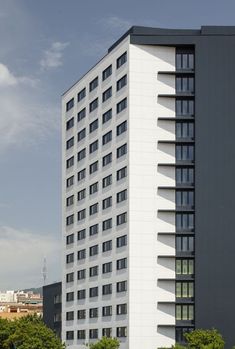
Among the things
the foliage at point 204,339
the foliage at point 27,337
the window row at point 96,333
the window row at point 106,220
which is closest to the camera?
the foliage at point 204,339

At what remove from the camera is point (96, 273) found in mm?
113688

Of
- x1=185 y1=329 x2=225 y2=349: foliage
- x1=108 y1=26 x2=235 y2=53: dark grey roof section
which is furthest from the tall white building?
x1=185 y1=329 x2=225 y2=349: foliage

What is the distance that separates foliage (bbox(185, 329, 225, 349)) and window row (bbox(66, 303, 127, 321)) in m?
11.7

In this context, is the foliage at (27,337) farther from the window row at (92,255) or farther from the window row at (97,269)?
the window row at (92,255)

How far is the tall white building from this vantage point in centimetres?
Result: 10175

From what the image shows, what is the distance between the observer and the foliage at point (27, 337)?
108 m

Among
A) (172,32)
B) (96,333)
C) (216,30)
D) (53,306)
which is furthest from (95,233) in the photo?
(216,30)

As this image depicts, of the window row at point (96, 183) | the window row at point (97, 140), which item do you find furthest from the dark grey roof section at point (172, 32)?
the window row at point (96, 183)

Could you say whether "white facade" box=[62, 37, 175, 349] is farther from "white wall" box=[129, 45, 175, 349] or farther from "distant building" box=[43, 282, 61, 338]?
"distant building" box=[43, 282, 61, 338]

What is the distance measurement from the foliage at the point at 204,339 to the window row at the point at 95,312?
11686 mm

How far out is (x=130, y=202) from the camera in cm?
10344

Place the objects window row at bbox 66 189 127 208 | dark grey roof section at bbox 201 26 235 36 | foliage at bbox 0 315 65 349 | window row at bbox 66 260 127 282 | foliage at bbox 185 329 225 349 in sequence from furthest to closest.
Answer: foliage at bbox 0 315 65 349 < window row at bbox 66 189 127 208 < window row at bbox 66 260 127 282 < dark grey roof section at bbox 201 26 235 36 < foliage at bbox 185 329 225 349

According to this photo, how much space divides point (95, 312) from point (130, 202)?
18361 millimetres

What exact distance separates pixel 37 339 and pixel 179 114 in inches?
1304
